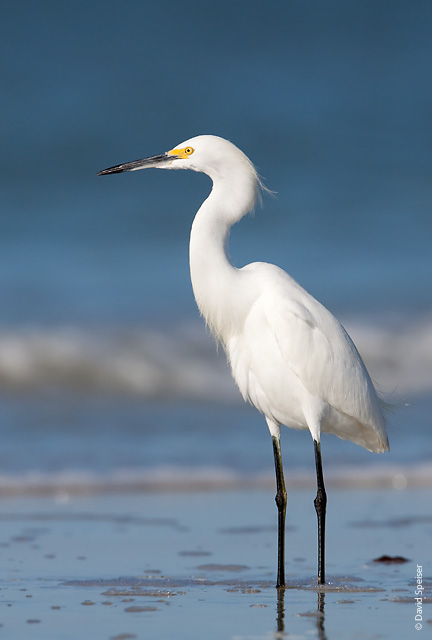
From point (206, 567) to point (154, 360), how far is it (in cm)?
758

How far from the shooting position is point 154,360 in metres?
12.8

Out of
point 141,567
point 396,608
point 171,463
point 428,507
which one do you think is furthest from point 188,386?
point 396,608

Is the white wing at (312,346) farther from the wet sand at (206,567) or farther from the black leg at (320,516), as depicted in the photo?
the wet sand at (206,567)

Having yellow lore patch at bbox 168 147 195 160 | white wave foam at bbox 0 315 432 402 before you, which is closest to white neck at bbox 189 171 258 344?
yellow lore patch at bbox 168 147 195 160

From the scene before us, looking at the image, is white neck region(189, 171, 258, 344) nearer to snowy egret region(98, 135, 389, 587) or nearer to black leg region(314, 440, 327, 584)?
snowy egret region(98, 135, 389, 587)

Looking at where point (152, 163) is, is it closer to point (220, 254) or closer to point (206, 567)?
point (220, 254)

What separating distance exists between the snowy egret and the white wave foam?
6.29 meters

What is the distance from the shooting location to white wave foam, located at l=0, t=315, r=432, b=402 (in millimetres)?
12078

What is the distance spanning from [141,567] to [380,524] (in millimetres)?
2010

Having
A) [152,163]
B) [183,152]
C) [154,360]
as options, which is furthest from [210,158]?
[154,360]

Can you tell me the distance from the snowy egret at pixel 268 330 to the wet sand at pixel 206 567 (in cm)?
48

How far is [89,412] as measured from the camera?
1118 cm

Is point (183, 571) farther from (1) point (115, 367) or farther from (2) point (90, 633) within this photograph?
(1) point (115, 367)

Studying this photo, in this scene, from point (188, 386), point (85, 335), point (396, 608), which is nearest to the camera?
point (396, 608)
